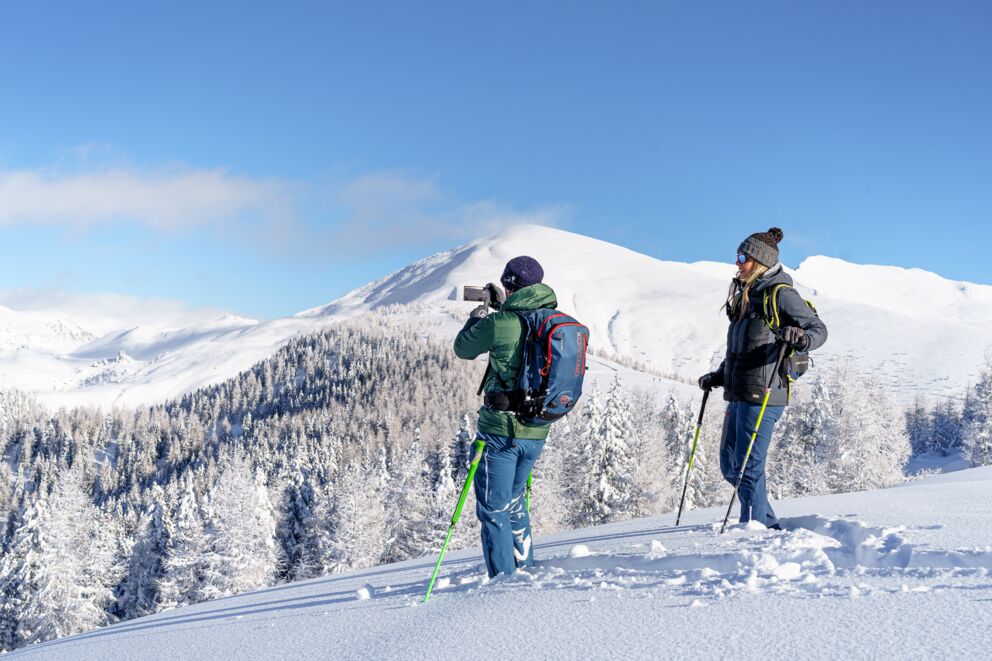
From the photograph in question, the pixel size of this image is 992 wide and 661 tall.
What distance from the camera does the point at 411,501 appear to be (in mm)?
45719

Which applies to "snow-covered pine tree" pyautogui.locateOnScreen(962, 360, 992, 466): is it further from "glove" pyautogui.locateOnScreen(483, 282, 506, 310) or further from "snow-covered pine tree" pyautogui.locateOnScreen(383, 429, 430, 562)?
"glove" pyautogui.locateOnScreen(483, 282, 506, 310)

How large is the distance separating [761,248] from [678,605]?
373 centimetres

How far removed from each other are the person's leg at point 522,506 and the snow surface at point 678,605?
219mm

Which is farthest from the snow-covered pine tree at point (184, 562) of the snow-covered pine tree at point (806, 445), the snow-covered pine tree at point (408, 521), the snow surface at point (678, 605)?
the snow surface at point (678, 605)

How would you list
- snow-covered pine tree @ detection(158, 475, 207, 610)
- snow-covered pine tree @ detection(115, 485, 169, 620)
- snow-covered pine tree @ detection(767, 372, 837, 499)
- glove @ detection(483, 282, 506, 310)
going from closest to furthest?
glove @ detection(483, 282, 506, 310) < snow-covered pine tree @ detection(767, 372, 837, 499) < snow-covered pine tree @ detection(158, 475, 207, 610) < snow-covered pine tree @ detection(115, 485, 169, 620)

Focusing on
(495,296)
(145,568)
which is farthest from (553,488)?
(145,568)

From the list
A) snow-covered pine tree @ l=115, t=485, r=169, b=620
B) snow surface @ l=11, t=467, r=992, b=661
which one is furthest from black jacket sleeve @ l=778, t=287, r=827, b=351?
snow-covered pine tree @ l=115, t=485, r=169, b=620

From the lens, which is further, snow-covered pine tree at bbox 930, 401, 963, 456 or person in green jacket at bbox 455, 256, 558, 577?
snow-covered pine tree at bbox 930, 401, 963, 456

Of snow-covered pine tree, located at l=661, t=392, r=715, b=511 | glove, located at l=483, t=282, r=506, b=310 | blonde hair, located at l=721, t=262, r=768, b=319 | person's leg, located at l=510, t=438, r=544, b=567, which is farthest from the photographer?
A: snow-covered pine tree, located at l=661, t=392, r=715, b=511

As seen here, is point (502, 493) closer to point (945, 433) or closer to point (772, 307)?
point (772, 307)

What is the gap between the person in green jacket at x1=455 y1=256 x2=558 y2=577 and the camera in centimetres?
526

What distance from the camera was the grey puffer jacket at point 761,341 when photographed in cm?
613

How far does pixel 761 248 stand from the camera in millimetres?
6469

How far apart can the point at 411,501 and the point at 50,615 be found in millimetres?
20874
